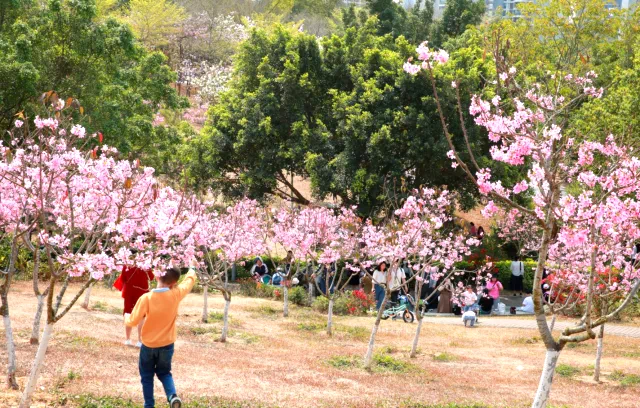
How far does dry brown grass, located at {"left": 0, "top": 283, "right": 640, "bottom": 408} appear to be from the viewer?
7.91 m

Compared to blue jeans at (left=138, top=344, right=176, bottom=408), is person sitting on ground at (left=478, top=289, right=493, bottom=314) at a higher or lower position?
higher

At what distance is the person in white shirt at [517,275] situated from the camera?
22.9m

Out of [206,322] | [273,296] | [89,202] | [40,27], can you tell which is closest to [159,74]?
[40,27]

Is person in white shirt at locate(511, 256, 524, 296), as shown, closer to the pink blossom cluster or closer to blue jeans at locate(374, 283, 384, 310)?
blue jeans at locate(374, 283, 384, 310)

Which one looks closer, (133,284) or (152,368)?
(152,368)

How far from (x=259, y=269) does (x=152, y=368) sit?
16706 millimetres

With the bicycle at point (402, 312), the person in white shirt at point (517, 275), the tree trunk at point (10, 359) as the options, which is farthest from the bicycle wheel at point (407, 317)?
the tree trunk at point (10, 359)

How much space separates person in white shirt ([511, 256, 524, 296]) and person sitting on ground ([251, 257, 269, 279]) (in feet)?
A: 26.9

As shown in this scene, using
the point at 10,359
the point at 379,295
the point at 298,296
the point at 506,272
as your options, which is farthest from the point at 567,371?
the point at 506,272

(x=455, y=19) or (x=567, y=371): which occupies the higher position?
(x=455, y=19)

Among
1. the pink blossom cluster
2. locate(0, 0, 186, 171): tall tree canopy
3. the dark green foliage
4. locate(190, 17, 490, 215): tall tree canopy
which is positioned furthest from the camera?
the dark green foliage

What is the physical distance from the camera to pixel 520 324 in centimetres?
1745

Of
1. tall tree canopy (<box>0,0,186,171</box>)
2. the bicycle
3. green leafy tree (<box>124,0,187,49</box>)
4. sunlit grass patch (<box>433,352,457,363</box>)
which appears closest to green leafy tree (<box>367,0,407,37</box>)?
green leafy tree (<box>124,0,187,49</box>)

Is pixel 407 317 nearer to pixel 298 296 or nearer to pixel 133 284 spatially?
pixel 298 296
